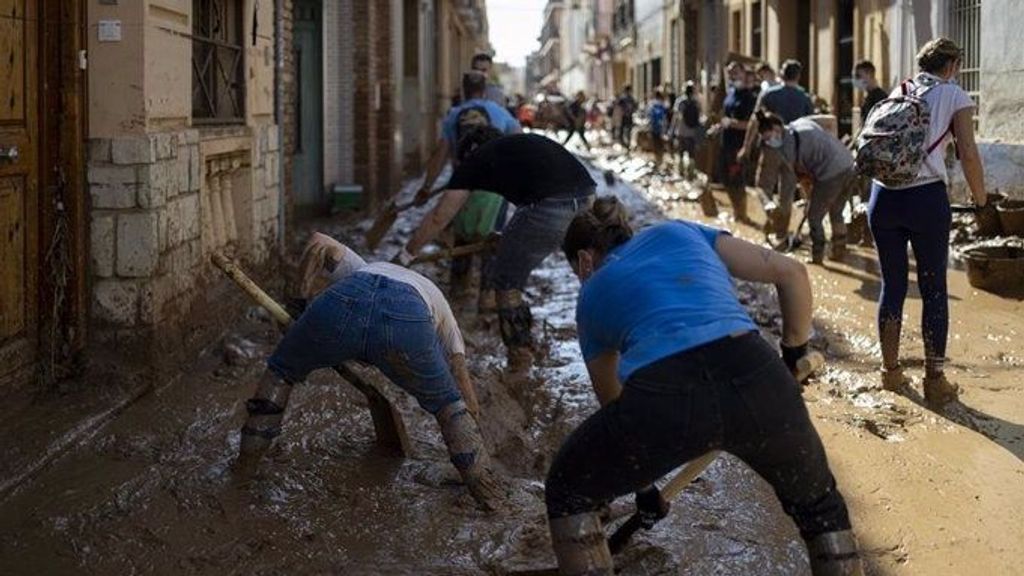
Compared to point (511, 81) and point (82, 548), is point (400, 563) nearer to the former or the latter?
point (82, 548)

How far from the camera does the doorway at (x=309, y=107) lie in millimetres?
14242

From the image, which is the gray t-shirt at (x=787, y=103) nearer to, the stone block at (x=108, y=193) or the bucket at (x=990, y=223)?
the bucket at (x=990, y=223)

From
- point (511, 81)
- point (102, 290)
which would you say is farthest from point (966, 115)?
point (511, 81)

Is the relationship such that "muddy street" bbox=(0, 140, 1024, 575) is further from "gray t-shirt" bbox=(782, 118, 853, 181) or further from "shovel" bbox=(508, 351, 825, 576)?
"gray t-shirt" bbox=(782, 118, 853, 181)

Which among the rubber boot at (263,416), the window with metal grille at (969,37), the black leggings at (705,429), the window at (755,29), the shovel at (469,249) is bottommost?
the rubber boot at (263,416)

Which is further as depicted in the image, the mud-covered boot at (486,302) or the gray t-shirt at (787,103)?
the gray t-shirt at (787,103)

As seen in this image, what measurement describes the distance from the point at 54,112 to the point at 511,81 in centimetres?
13012

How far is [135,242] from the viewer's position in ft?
19.3

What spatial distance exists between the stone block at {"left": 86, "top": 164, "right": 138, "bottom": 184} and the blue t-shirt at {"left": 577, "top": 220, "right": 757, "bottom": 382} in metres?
3.14

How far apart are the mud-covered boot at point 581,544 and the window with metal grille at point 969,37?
371 inches

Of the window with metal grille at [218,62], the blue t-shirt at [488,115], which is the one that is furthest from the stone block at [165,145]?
the blue t-shirt at [488,115]

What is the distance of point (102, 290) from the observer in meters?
5.91

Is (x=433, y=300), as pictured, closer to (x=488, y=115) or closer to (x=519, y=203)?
(x=519, y=203)

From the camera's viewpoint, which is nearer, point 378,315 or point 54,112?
point 378,315
